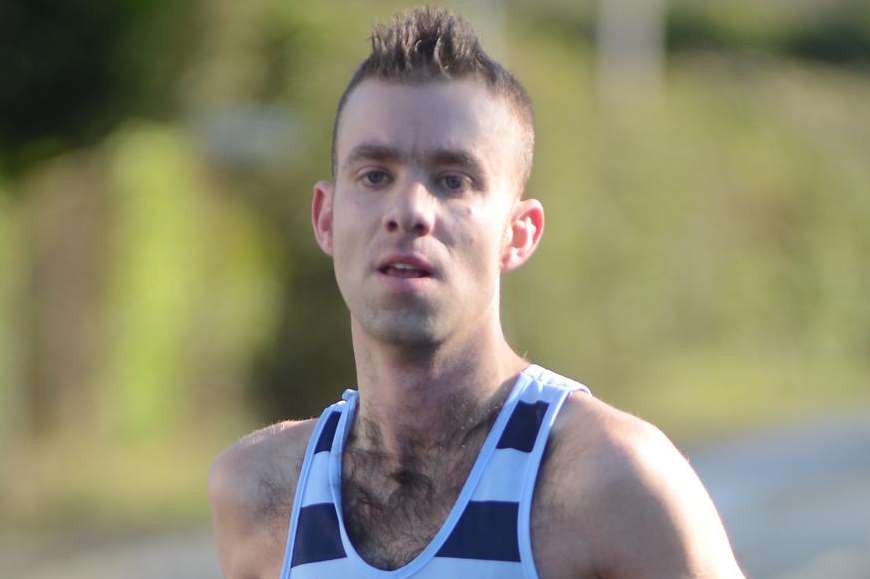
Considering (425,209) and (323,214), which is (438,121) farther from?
(323,214)

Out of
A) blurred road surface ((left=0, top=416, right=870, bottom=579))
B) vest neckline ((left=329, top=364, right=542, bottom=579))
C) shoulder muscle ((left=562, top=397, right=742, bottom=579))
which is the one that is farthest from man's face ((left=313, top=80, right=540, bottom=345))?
blurred road surface ((left=0, top=416, right=870, bottom=579))

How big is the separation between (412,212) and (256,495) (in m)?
0.71

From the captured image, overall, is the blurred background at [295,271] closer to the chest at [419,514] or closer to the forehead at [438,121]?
the forehead at [438,121]

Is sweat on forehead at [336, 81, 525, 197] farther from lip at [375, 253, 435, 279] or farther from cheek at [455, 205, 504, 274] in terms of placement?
lip at [375, 253, 435, 279]

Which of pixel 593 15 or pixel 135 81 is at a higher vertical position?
pixel 593 15

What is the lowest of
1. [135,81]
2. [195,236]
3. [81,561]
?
[81,561]

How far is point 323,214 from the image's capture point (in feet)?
11.3

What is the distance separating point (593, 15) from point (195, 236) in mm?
26135

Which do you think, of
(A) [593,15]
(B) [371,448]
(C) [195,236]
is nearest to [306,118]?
(C) [195,236]

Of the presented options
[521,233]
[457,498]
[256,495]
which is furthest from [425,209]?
[256,495]

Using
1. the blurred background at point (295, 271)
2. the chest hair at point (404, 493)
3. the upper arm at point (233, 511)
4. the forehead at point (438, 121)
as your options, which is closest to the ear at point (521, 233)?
the forehead at point (438, 121)

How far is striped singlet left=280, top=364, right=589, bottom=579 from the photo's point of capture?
2.92 meters

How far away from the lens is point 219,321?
48.0ft

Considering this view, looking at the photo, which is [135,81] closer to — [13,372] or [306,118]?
[13,372]
